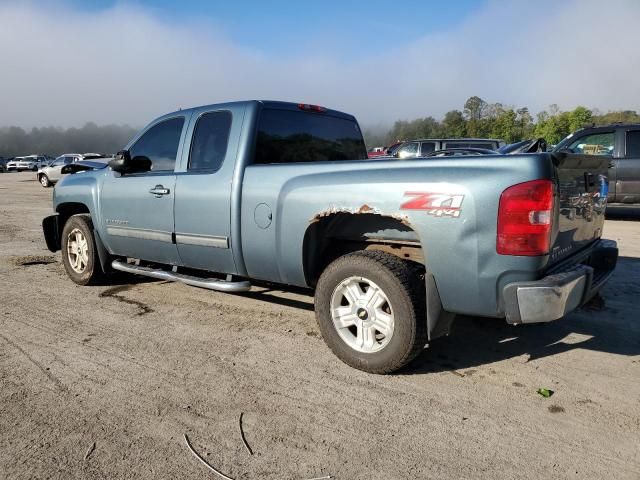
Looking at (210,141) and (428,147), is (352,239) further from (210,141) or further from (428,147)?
(428,147)

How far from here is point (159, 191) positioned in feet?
15.5

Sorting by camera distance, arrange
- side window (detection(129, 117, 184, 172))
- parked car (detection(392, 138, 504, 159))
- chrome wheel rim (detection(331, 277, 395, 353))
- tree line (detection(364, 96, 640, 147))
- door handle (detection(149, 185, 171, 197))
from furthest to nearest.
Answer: tree line (detection(364, 96, 640, 147)), parked car (detection(392, 138, 504, 159)), side window (detection(129, 117, 184, 172)), door handle (detection(149, 185, 171, 197)), chrome wheel rim (detection(331, 277, 395, 353))

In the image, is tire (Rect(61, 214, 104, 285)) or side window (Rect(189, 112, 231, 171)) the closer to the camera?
side window (Rect(189, 112, 231, 171))

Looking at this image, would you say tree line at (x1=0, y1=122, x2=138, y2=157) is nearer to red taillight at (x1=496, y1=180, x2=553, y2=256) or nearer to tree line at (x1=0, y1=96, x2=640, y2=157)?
tree line at (x1=0, y1=96, x2=640, y2=157)

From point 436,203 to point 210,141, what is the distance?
2.29m

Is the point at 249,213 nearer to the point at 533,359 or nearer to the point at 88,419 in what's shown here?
the point at 88,419

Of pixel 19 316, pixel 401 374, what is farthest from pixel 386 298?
pixel 19 316

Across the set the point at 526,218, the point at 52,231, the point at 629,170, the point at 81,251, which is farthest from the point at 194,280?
the point at 629,170

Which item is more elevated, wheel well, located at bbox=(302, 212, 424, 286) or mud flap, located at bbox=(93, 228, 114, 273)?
wheel well, located at bbox=(302, 212, 424, 286)

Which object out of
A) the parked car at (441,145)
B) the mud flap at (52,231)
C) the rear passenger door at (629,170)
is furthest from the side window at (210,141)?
the parked car at (441,145)

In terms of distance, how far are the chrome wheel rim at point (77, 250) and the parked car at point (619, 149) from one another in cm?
906

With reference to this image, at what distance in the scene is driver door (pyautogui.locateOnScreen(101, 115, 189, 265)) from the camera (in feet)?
15.5

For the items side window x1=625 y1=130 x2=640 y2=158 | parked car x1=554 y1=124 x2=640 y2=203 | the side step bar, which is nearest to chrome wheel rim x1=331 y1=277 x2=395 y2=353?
the side step bar

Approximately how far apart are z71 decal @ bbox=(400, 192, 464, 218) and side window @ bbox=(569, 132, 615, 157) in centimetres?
901
